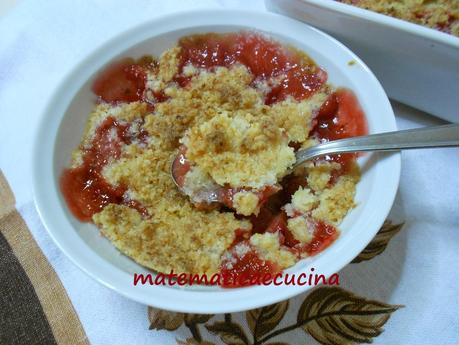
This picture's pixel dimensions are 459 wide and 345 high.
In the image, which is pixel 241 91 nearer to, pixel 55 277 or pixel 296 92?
pixel 296 92

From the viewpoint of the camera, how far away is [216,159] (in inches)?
35.6

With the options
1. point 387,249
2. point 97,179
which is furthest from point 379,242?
point 97,179

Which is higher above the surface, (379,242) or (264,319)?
(379,242)

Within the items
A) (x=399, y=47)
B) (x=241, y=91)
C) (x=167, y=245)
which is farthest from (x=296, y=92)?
(x=167, y=245)

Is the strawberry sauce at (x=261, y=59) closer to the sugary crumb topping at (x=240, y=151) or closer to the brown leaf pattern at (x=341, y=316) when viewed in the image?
the sugary crumb topping at (x=240, y=151)

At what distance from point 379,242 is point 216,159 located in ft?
1.34

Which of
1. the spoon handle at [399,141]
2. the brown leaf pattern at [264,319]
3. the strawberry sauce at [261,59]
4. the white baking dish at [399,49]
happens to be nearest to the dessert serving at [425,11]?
the white baking dish at [399,49]

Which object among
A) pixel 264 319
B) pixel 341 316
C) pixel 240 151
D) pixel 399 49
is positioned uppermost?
pixel 399 49

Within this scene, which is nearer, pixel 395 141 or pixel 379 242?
pixel 395 141

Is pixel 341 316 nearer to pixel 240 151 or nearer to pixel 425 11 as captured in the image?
pixel 240 151

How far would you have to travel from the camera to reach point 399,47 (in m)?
0.97

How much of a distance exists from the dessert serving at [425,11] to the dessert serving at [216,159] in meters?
0.25

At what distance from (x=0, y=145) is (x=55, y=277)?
0.44 m

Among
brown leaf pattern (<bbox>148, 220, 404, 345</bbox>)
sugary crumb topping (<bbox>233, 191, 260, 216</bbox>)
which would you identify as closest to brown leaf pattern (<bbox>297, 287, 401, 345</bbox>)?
brown leaf pattern (<bbox>148, 220, 404, 345</bbox>)
